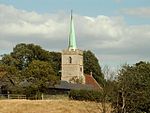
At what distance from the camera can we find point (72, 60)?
435 ft

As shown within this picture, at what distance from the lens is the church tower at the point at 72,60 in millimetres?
129375

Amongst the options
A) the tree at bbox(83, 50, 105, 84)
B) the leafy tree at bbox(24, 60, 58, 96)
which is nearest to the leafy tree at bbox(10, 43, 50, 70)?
the tree at bbox(83, 50, 105, 84)

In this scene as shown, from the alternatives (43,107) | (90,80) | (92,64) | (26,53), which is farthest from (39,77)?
(92,64)

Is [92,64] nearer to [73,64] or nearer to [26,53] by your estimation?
[73,64]

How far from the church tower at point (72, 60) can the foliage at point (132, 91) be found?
81.4 metres

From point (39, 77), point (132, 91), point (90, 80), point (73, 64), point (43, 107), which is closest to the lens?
point (132, 91)

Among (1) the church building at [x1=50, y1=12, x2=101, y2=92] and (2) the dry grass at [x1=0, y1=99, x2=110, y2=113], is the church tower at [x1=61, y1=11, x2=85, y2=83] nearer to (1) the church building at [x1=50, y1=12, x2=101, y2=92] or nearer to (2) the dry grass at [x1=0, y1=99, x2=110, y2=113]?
(1) the church building at [x1=50, y1=12, x2=101, y2=92]


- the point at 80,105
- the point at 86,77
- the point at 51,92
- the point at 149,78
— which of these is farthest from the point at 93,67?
the point at 149,78

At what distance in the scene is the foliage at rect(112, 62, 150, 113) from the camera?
42188mm

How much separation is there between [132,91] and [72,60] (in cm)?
8923

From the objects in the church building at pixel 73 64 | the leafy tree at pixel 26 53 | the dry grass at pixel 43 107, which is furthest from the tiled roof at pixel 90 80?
the dry grass at pixel 43 107

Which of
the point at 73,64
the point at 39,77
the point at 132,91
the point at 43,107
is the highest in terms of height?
the point at 73,64

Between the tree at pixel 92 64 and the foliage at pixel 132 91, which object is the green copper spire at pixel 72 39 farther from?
the foliage at pixel 132 91

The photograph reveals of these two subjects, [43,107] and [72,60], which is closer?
[43,107]
